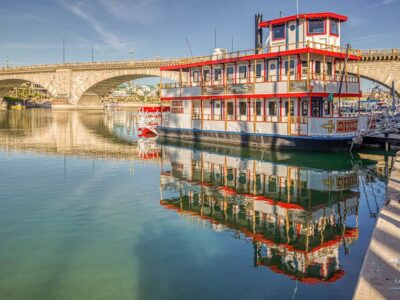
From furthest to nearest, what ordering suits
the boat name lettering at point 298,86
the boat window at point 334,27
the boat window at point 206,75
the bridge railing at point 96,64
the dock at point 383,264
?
the bridge railing at point 96,64
the boat window at point 206,75
the boat window at point 334,27
the boat name lettering at point 298,86
the dock at point 383,264

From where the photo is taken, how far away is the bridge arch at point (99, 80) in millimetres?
80312

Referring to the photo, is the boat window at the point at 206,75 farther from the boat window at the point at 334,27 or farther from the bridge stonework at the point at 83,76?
the bridge stonework at the point at 83,76

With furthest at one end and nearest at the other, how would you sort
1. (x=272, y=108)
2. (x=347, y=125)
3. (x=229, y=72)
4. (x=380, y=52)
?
(x=380, y=52) < (x=229, y=72) < (x=272, y=108) < (x=347, y=125)

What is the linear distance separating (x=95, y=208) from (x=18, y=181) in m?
6.45

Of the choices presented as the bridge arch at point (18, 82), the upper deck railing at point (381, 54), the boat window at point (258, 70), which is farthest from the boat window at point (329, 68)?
the bridge arch at point (18, 82)

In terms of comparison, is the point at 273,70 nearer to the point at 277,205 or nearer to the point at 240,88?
the point at 240,88

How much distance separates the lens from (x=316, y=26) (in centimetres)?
2841

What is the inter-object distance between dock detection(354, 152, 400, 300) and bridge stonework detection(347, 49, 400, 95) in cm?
4889

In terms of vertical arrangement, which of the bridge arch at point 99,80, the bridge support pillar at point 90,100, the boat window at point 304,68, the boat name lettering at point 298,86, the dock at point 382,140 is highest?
the bridge arch at point 99,80

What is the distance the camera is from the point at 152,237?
1145 centimetres

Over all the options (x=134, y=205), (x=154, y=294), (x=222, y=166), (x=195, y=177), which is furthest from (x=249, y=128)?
(x=154, y=294)

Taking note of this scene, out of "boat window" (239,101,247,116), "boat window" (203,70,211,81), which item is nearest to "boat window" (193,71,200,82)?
"boat window" (203,70,211,81)

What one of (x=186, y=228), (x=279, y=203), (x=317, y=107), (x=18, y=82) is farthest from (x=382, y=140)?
(x=18, y=82)

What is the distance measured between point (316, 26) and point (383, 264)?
24.1 metres
